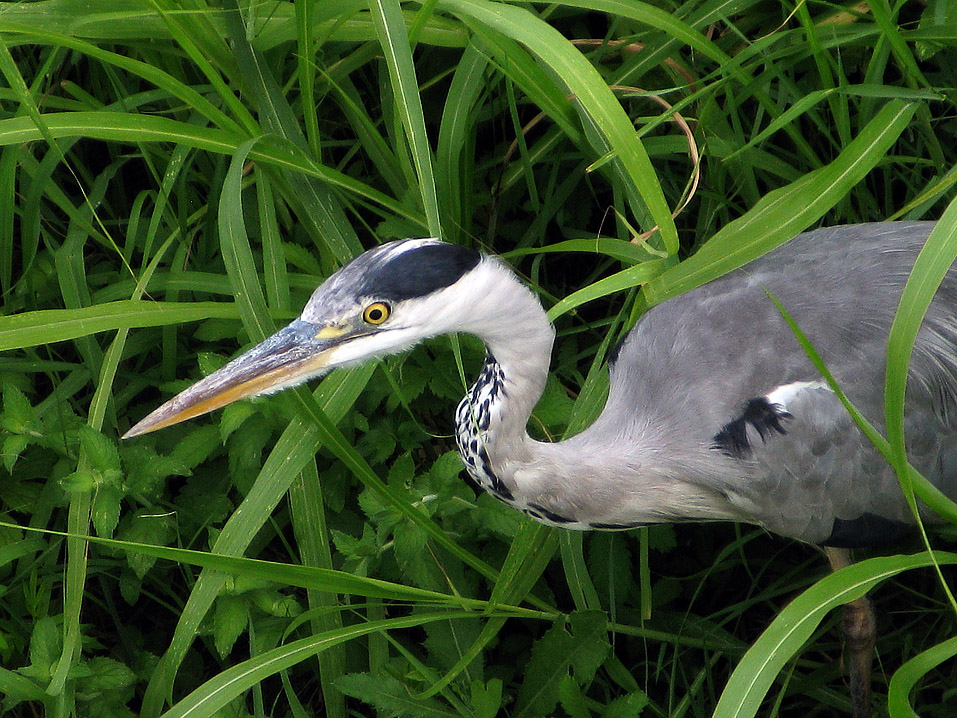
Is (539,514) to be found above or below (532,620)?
above

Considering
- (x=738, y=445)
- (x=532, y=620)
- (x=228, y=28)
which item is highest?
(x=228, y=28)

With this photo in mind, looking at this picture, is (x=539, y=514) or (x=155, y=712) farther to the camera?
(x=155, y=712)

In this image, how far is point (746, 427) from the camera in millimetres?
1464

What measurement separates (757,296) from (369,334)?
26.3 inches

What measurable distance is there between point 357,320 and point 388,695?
2.13 feet

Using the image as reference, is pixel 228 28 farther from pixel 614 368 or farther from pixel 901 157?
pixel 901 157

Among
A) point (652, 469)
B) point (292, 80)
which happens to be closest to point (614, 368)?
point (652, 469)

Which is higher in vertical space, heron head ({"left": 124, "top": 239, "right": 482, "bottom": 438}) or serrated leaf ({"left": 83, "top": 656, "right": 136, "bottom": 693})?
heron head ({"left": 124, "top": 239, "right": 482, "bottom": 438})

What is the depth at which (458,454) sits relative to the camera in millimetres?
1582

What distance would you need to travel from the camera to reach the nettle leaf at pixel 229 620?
5.05 ft

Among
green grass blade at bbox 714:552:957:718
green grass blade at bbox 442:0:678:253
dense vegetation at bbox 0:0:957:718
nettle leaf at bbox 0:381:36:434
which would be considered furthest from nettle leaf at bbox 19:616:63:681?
green grass blade at bbox 442:0:678:253

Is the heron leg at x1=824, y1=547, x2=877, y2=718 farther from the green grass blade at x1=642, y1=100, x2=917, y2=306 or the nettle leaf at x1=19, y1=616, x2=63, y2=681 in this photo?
the nettle leaf at x1=19, y1=616, x2=63, y2=681

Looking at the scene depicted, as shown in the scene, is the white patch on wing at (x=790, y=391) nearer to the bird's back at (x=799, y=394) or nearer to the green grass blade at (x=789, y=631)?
the bird's back at (x=799, y=394)

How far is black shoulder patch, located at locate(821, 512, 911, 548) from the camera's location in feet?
5.10
